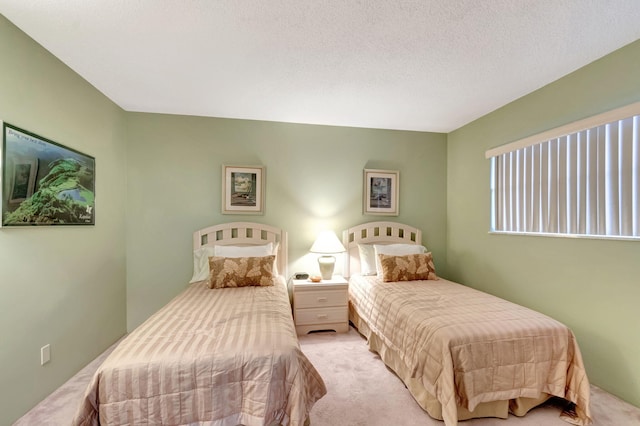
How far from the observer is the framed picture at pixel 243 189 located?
3.36 meters

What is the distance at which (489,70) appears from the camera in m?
2.28

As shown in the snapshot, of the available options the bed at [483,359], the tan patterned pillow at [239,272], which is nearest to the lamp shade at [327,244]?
the tan patterned pillow at [239,272]

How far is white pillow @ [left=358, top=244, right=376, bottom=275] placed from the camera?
133 inches

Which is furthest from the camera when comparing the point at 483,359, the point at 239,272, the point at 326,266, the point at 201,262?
the point at 326,266

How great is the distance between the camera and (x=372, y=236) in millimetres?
3654

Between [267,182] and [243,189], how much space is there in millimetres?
301

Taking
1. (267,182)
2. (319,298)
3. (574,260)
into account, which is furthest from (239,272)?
(574,260)

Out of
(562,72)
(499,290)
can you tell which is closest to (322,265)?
(499,290)

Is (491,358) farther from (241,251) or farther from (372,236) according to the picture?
(241,251)

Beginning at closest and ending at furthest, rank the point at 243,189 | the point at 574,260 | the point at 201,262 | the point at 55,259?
the point at 55,259
the point at 574,260
the point at 201,262
the point at 243,189

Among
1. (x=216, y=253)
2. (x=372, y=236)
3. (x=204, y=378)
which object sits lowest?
(x=204, y=378)

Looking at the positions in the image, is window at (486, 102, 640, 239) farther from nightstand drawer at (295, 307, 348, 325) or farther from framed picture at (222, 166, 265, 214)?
framed picture at (222, 166, 265, 214)

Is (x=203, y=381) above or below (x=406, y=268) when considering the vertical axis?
below

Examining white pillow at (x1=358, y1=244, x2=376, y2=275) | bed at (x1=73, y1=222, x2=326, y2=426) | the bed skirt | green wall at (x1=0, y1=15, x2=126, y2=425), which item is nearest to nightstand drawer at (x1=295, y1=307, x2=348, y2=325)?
white pillow at (x1=358, y1=244, x2=376, y2=275)
